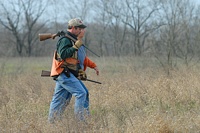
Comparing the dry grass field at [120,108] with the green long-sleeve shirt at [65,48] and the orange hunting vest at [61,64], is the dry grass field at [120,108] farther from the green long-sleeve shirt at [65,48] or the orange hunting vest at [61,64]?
the green long-sleeve shirt at [65,48]

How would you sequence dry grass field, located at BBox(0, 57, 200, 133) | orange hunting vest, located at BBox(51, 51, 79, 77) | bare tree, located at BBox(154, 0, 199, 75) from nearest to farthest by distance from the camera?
1. dry grass field, located at BBox(0, 57, 200, 133)
2. orange hunting vest, located at BBox(51, 51, 79, 77)
3. bare tree, located at BBox(154, 0, 199, 75)

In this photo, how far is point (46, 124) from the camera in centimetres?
449

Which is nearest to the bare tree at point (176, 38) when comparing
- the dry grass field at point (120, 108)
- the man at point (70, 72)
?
the dry grass field at point (120, 108)

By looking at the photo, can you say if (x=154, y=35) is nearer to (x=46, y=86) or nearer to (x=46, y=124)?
(x=46, y=86)

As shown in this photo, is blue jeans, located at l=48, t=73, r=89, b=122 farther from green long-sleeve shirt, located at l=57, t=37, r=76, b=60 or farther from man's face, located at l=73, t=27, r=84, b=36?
man's face, located at l=73, t=27, r=84, b=36

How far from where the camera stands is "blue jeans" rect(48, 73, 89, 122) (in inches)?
190

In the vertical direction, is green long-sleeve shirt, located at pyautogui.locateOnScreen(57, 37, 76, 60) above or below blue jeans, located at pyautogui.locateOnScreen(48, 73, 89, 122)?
above

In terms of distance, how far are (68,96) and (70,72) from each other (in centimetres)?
49

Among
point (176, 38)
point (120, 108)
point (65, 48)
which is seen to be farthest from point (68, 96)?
point (176, 38)

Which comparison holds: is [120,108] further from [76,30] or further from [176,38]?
[176,38]

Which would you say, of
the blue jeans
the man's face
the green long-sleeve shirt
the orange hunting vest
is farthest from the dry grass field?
the man's face

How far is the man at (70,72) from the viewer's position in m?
4.93

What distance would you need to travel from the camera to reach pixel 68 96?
542 cm

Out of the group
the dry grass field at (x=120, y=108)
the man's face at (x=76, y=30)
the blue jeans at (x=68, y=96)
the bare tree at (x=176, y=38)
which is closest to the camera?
the dry grass field at (x=120, y=108)
